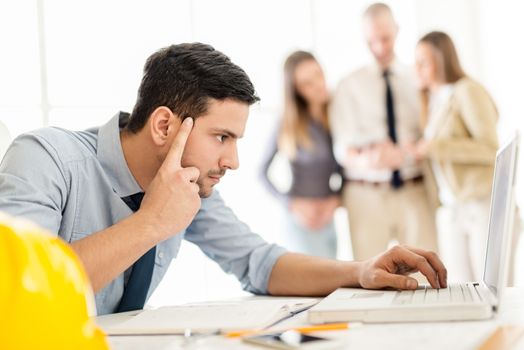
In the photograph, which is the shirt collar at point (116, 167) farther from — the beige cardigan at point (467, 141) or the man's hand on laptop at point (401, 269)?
the beige cardigan at point (467, 141)

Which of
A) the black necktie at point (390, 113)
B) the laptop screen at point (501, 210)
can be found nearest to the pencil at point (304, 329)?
the laptop screen at point (501, 210)

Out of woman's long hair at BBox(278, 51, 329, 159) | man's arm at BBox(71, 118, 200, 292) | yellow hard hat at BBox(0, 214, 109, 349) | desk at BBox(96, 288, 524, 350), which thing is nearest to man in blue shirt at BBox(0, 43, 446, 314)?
man's arm at BBox(71, 118, 200, 292)

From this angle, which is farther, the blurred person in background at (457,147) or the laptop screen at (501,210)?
the blurred person in background at (457,147)

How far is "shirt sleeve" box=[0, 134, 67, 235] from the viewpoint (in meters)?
1.30

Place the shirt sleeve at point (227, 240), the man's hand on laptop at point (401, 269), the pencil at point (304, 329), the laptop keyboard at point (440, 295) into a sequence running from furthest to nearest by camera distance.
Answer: the shirt sleeve at point (227, 240), the man's hand on laptop at point (401, 269), the laptop keyboard at point (440, 295), the pencil at point (304, 329)

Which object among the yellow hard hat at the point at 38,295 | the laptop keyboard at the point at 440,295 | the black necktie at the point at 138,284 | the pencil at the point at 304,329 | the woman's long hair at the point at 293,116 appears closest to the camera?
the yellow hard hat at the point at 38,295

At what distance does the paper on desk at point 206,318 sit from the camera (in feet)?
3.62

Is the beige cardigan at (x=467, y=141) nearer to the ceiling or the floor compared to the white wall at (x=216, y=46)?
nearer to the floor

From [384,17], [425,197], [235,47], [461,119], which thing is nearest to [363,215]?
[425,197]

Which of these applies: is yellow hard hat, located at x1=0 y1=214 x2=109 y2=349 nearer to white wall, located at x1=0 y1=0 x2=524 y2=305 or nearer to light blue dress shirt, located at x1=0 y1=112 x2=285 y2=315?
light blue dress shirt, located at x1=0 y1=112 x2=285 y2=315

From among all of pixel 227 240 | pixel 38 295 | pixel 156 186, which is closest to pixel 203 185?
pixel 156 186

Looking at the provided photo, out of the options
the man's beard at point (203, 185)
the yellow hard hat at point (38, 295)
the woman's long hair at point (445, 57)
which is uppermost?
the woman's long hair at point (445, 57)

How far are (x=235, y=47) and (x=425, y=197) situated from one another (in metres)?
1.36

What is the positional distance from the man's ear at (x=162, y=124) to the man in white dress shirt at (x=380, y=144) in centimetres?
203
